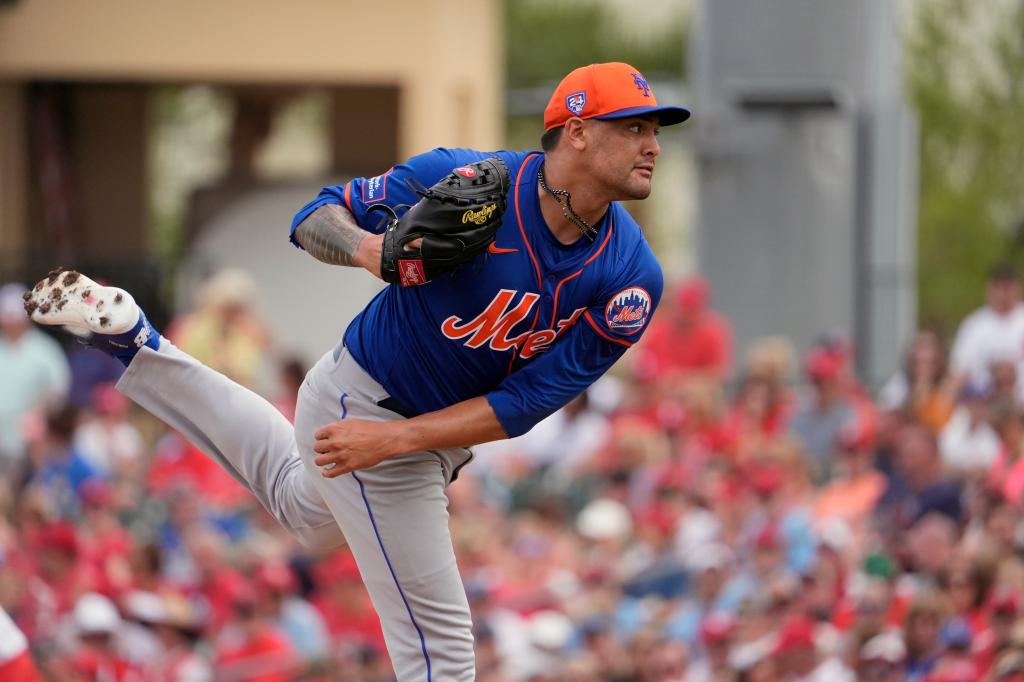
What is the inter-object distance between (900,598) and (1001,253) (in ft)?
68.9

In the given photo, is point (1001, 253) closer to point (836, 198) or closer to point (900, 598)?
point (836, 198)

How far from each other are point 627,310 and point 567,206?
370 mm

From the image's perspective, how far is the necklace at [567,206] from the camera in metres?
5.21

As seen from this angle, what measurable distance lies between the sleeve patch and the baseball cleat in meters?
0.84

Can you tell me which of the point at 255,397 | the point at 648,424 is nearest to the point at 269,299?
the point at 648,424

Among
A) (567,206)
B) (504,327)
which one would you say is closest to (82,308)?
(504,327)

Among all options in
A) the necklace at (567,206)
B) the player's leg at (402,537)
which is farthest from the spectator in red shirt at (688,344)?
the necklace at (567,206)

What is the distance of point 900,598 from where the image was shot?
8578mm

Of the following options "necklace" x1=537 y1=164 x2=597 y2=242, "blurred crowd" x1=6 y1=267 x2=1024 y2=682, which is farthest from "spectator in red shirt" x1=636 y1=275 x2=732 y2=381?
"necklace" x1=537 y1=164 x2=597 y2=242

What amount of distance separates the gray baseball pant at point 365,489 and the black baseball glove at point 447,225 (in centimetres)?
68

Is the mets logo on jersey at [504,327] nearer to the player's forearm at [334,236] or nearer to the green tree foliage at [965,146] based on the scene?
the player's forearm at [334,236]

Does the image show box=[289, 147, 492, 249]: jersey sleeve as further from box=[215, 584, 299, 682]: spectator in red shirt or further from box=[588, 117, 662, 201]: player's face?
box=[215, 584, 299, 682]: spectator in red shirt

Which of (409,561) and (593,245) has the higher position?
(593,245)

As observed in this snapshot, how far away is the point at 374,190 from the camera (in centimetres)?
523
